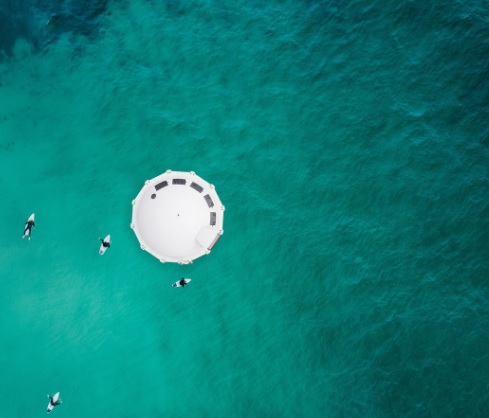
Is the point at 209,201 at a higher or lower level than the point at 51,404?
higher

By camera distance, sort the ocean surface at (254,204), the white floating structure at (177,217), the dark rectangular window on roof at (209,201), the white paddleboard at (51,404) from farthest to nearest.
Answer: the ocean surface at (254,204), the white paddleboard at (51,404), the dark rectangular window on roof at (209,201), the white floating structure at (177,217)

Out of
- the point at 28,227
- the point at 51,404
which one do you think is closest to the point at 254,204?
the point at 28,227

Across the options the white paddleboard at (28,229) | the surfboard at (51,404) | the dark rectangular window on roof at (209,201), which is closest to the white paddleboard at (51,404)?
the surfboard at (51,404)

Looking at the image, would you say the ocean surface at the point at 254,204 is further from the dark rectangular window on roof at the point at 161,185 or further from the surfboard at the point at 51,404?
the dark rectangular window on roof at the point at 161,185

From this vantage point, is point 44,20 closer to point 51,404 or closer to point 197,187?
point 197,187

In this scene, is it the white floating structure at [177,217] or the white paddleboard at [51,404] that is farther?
the white paddleboard at [51,404]

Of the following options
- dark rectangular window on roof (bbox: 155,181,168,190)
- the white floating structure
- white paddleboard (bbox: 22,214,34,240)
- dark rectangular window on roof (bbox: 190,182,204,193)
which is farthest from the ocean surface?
dark rectangular window on roof (bbox: 155,181,168,190)

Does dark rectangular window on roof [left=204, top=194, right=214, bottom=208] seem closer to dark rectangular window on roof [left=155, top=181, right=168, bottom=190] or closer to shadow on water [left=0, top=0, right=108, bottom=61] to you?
dark rectangular window on roof [left=155, top=181, right=168, bottom=190]
